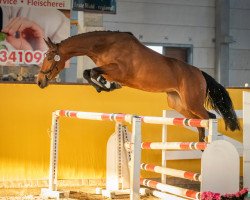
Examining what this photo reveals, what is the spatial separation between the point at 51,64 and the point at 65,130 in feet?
5.06

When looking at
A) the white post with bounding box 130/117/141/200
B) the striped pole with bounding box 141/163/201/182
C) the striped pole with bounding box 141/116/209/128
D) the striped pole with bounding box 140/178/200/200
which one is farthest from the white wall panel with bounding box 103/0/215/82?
the white post with bounding box 130/117/141/200

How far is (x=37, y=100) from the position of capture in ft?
22.1

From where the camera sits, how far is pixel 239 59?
600 inches

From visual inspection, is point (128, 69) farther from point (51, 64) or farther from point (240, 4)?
point (240, 4)

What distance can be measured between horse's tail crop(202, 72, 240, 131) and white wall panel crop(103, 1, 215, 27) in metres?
7.85

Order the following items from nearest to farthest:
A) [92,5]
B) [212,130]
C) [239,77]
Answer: [212,130] → [92,5] → [239,77]

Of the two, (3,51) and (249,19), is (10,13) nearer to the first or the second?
(3,51)

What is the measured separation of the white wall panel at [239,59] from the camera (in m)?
15.1

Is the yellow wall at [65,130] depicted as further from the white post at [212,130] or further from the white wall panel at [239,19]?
the white wall panel at [239,19]

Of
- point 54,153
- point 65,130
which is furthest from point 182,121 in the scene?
point 65,130

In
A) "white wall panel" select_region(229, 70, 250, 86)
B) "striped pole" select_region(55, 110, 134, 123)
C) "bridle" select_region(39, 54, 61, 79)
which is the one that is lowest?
"striped pole" select_region(55, 110, 134, 123)

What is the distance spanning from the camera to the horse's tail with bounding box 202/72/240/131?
6.42m

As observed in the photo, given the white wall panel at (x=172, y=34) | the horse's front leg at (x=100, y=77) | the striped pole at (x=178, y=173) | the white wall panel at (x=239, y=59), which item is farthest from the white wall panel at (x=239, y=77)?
the horse's front leg at (x=100, y=77)

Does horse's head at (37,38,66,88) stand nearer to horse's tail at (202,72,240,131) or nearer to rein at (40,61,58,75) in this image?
rein at (40,61,58,75)
